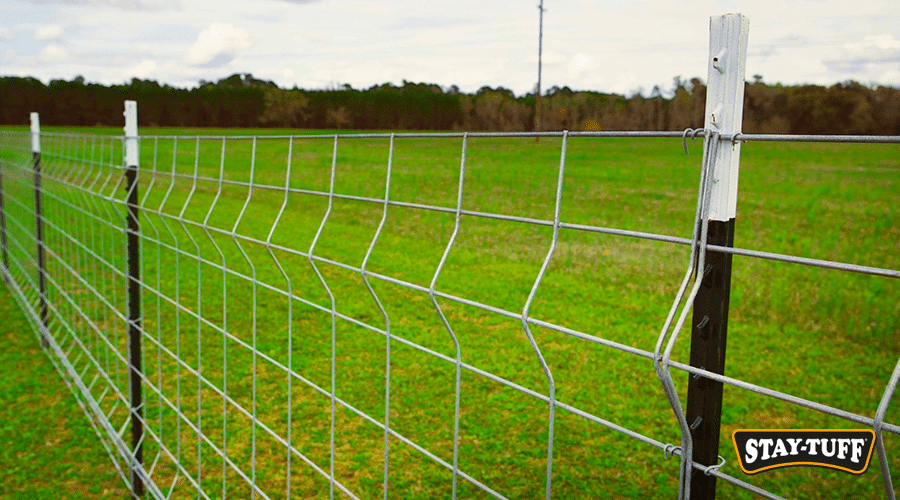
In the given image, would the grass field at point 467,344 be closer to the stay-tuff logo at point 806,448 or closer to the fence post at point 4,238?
the fence post at point 4,238

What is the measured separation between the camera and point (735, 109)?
2.68ft

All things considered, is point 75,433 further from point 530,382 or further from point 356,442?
point 530,382

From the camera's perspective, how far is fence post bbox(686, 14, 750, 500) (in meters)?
0.81

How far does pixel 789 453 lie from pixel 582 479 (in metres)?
2.29

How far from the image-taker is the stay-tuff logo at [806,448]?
27.4 inches

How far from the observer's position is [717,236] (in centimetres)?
84

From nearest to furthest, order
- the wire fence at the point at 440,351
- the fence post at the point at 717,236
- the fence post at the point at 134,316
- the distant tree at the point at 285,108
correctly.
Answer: the fence post at the point at 717,236 < the wire fence at the point at 440,351 < the fence post at the point at 134,316 < the distant tree at the point at 285,108

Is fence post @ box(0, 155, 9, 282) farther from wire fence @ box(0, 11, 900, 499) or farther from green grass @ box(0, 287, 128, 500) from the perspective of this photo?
green grass @ box(0, 287, 128, 500)

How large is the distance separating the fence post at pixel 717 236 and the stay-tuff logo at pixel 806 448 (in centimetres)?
13

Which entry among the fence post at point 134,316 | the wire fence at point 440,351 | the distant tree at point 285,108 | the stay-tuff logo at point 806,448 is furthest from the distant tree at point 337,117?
the stay-tuff logo at point 806,448

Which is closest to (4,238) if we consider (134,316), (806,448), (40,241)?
(40,241)

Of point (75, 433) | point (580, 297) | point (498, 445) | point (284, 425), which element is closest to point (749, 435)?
point (498, 445)

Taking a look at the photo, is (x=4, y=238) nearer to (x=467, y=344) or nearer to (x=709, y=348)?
(x=467, y=344)

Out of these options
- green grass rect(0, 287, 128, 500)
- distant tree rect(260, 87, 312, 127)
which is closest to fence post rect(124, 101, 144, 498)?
green grass rect(0, 287, 128, 500)
